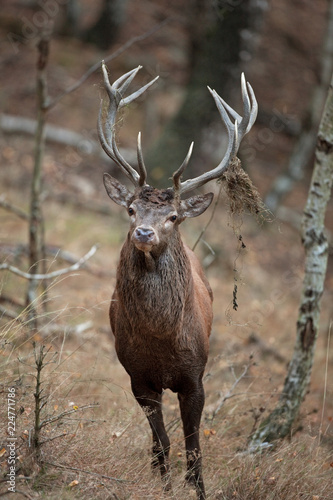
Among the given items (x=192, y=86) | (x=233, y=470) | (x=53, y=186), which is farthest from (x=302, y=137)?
(x=233, y=470)

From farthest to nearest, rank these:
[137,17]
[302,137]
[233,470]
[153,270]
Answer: [137,17]
[302,137]
[233,470]
[153,270]

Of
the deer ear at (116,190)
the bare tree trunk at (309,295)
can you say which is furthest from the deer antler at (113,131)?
the bare tree trunk at (309,295)

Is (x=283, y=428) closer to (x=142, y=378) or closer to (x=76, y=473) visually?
(x=142, y=378)

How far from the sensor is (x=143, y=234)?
14.7ft

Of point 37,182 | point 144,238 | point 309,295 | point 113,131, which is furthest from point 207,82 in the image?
point 144,238

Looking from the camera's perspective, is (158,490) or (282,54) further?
(282,54)

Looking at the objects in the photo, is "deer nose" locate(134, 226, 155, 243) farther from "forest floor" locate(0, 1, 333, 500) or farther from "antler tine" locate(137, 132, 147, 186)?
"forest floor" locate(0, 1, 333, 500)

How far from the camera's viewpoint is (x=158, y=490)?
4453 mm

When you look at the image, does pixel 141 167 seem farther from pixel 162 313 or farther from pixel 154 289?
pixel 162 313

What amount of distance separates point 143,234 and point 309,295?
7.20ft

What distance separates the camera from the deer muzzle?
447cm

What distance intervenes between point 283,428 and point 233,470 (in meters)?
0.96

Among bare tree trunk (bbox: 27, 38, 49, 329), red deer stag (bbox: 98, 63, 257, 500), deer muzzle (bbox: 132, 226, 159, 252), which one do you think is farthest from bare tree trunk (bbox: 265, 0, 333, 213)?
deer muzzle (bbox: 132, 226, 159, 252)

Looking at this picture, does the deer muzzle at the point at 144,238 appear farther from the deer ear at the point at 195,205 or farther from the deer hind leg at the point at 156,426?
the deer hind leg at the point at 156,426
